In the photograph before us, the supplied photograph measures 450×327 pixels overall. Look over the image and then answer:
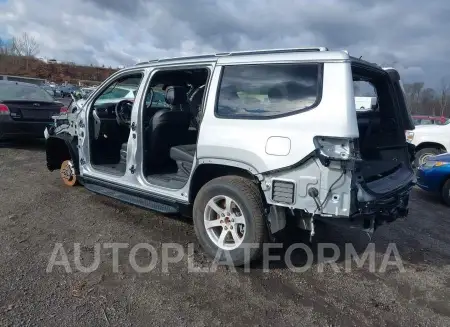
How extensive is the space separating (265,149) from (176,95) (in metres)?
1.93

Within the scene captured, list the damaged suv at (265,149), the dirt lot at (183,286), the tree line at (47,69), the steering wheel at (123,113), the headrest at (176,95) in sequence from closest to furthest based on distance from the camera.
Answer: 1. the dirt lot at (183,286)
2. the damaged suv at (265,149)
3. the headrest at (176,95)
4. the steering wheel at (123,113)
5. the tree line at (47,69)

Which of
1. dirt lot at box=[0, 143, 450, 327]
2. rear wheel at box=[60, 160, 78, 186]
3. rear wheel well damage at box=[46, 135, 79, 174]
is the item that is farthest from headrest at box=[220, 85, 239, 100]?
rear wheel at box=[60, 160, 78, 186]

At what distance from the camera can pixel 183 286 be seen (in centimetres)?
321

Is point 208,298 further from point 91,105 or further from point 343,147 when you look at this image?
point 91,105

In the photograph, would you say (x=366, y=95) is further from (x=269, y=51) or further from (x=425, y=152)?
(x=425, y=152)

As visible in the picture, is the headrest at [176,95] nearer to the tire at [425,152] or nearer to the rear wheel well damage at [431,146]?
the tire at [425,152]

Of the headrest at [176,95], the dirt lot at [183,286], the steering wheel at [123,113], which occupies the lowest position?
the dirt lot at [183,286]

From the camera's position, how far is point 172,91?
469 cm

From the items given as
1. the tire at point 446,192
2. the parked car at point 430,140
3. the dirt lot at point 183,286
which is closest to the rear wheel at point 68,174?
the dirt lot at point 183,286

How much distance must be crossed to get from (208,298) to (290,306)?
65 centimetres

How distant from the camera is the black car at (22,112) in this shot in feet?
26.3

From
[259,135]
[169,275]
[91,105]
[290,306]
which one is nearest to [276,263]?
[290,306]

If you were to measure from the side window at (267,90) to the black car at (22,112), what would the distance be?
624cm

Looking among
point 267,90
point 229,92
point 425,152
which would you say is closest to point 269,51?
point 267,90
